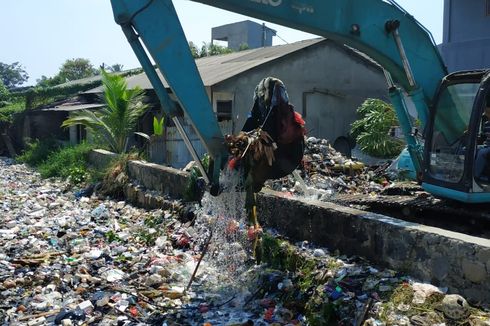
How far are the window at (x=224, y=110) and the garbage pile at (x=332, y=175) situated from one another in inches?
124

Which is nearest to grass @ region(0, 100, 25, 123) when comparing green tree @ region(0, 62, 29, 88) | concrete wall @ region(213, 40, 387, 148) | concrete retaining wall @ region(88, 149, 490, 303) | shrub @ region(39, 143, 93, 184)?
shrub @ region(39, 143, 93, 184)

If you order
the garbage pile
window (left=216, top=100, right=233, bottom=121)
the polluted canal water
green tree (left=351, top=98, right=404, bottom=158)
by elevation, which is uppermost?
window (left=216, top=100, right=233, bottom=121)

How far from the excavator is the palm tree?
27.8 feet

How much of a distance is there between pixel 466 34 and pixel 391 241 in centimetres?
982

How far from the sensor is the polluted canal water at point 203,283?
13.5 ft

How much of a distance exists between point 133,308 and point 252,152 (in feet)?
6.42

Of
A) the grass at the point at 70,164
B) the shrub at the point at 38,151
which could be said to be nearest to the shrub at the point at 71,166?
the grass at the point at 70,164

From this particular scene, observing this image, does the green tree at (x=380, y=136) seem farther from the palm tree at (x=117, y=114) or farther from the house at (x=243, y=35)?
the house at (x=243, y=35)

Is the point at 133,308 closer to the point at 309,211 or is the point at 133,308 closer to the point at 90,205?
the point at 309,211

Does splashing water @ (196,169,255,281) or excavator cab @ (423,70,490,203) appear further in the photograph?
splashing water @ (196,169,255,281)

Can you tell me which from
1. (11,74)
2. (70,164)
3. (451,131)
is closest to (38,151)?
(70,164)

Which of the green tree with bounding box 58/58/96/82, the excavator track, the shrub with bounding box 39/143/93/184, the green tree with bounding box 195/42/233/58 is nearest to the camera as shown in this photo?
the excavator track

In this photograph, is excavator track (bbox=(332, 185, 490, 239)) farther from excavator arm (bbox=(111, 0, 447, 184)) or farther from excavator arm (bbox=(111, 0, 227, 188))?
excavator arm (bbox=(111, 0, 227, 188))

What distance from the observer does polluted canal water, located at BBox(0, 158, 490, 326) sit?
4105mm
